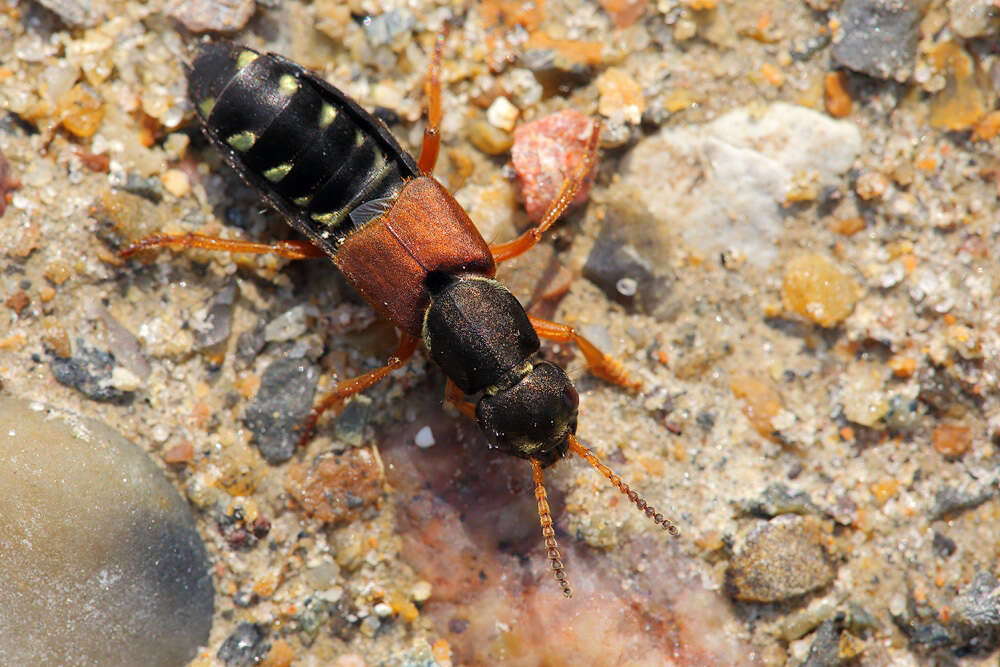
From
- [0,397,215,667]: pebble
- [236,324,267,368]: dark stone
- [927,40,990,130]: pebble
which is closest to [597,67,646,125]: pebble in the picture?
[927,40,990,130]: pebble

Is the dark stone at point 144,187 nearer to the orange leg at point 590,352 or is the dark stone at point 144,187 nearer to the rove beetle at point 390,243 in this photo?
the rove beetle at point 390,243

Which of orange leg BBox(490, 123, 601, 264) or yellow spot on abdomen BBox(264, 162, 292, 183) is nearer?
yellow spot on abdomen BBox(264, 162, 292, 183)

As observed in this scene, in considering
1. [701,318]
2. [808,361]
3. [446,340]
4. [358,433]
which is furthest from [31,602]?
[808,361]

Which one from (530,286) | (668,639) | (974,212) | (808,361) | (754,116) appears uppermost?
(754,116)

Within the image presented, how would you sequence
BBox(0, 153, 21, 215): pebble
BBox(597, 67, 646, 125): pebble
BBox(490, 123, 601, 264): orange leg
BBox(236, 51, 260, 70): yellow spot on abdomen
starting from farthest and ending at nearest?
BBox(597, 67, 646, 125): pebble < BBox(490, 123, 601, 264): orange leg < BBox(0, 153, 21, 215): pebble < BBox(236, 51, 260, 70): yellow spot on abdomen

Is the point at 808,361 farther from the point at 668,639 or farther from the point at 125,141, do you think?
the point at 125,141

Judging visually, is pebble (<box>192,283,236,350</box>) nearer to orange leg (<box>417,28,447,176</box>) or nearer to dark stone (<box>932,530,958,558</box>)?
orange leg (<box>417,28,447,176</box>)
